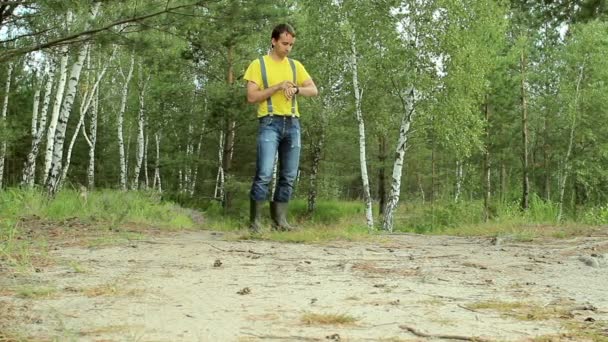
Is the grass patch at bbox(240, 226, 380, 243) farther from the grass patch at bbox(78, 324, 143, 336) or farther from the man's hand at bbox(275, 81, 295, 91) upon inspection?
the grass patch at bbox(78, 324, 143, 336)

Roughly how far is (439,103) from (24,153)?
103 ft

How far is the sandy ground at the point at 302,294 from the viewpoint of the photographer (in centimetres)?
232

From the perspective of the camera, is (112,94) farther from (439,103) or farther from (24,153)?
(439,103)

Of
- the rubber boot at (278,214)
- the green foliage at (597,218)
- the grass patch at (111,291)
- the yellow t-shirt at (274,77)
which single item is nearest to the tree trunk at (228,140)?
the green foliage at (597,218)

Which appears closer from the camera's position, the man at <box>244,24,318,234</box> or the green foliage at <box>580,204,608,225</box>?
the man at <box>244,24,318,234</box>

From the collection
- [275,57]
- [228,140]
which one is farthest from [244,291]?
[228,140]

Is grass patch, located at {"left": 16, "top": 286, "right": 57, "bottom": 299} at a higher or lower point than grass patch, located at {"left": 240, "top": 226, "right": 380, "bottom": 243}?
lower

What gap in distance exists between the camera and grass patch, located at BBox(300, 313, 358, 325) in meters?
2.44

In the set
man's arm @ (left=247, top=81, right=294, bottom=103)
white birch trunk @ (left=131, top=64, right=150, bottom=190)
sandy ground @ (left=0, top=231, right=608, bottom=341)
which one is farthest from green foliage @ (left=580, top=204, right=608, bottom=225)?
white birch trunk @ (left=131, top=64, right=150, bottom=190)

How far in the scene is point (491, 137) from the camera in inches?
1051

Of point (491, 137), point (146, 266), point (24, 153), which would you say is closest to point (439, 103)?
point (491, 137)

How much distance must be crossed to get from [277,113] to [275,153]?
1.43 feet

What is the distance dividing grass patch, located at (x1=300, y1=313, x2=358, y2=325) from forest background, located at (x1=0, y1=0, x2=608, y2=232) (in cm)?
549

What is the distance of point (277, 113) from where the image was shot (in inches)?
233
